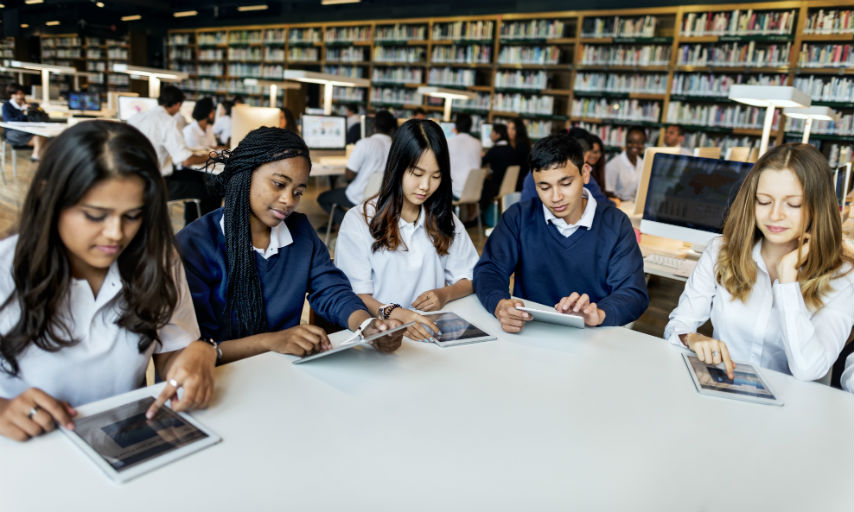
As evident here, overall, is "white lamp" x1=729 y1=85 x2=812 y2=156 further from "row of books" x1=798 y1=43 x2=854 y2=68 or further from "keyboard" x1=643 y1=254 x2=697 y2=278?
"row of books" x1=798 y1=43 x2=854 y2=68

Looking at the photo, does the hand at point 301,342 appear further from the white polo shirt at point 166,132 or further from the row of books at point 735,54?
the row of books at point 735,54

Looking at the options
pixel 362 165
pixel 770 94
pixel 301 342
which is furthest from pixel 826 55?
pixel 301 342

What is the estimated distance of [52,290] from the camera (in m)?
0.88

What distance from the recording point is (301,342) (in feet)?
3.74

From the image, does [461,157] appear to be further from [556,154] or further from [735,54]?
[556,154]

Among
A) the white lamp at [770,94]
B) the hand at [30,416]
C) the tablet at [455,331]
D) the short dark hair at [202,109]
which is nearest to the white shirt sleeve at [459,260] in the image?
Answer: the tablet at [455,331]

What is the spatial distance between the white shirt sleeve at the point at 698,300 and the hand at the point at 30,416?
1.26 metres

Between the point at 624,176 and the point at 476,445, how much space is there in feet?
13.9

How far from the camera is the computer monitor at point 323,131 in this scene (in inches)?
203

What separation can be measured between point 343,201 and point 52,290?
3.70 m

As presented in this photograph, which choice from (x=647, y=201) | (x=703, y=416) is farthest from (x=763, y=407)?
(x=647, y=201)

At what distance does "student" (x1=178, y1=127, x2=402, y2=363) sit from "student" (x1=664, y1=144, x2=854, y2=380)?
33.8 inches

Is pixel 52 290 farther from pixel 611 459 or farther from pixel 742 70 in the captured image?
pixel 742 70

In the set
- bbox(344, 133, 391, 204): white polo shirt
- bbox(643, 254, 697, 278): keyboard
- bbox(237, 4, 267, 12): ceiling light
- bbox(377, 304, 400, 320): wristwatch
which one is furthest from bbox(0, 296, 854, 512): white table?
bbox(237, 4, 267, 12): ceiling light
